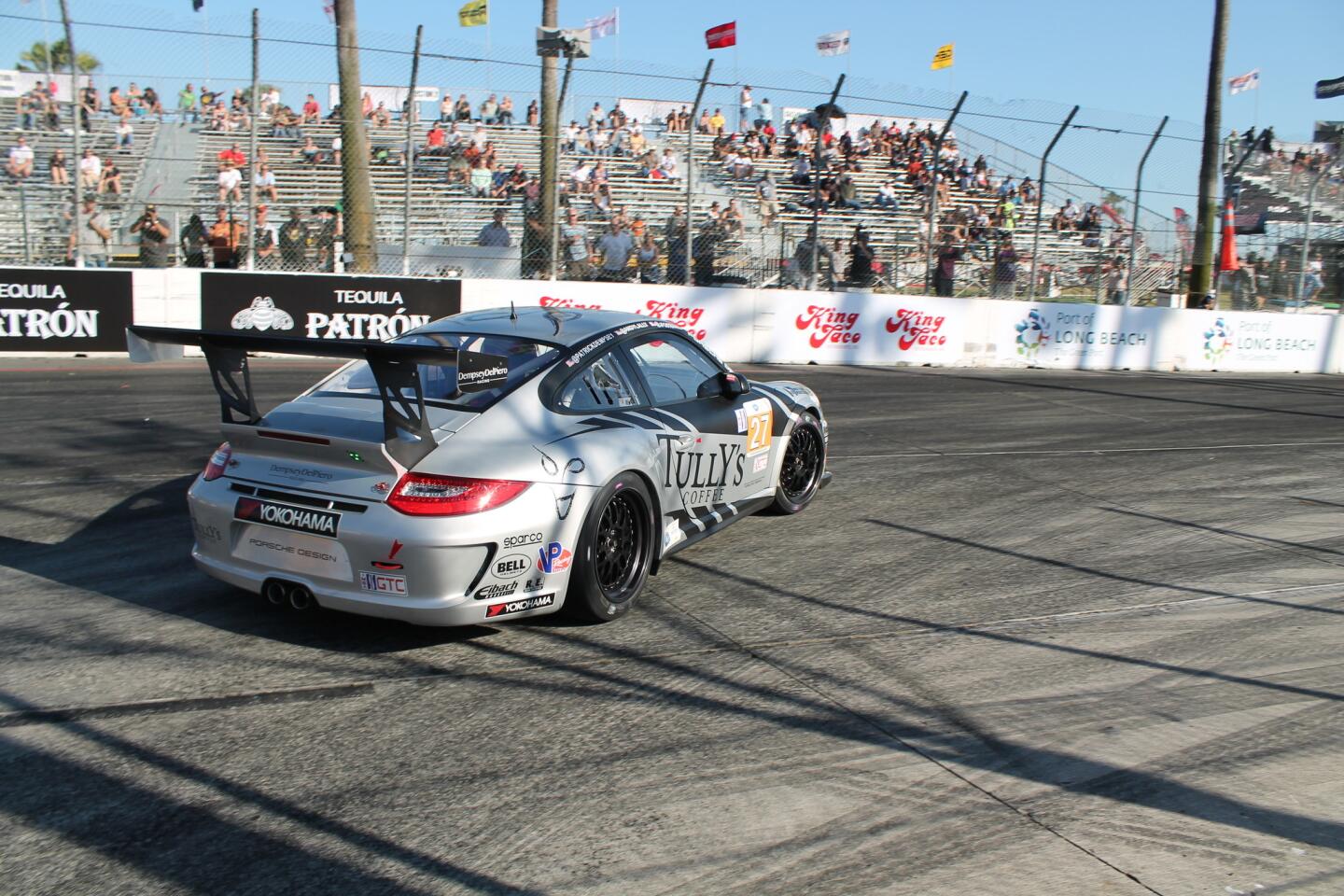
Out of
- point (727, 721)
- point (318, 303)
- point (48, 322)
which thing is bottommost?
point (727, 721)

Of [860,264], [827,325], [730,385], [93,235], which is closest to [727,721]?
[730,385]

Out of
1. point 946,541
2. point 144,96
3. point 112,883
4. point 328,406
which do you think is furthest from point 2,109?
point 112,883

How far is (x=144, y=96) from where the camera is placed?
16.2 metres

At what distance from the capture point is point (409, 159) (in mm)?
17094

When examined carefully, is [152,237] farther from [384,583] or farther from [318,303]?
[384,583]

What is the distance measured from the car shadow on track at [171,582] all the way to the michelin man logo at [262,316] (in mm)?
9062

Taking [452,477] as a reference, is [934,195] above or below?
above

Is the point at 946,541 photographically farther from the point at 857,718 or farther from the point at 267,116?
the point at 267,116

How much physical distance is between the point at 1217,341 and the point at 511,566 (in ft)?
71.1

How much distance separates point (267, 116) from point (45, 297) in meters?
4.02

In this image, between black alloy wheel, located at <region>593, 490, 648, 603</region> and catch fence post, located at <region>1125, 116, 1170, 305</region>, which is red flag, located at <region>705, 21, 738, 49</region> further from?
black alloy wheel, located at <region>593, 490, 648, 603</region>

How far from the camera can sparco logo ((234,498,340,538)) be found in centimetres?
463

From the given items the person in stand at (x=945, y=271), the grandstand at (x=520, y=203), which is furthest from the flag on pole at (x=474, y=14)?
the person in stand at (x=945, y=271)

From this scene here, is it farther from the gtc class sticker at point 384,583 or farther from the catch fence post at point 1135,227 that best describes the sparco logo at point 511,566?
the catch fence post at point 1135,227
